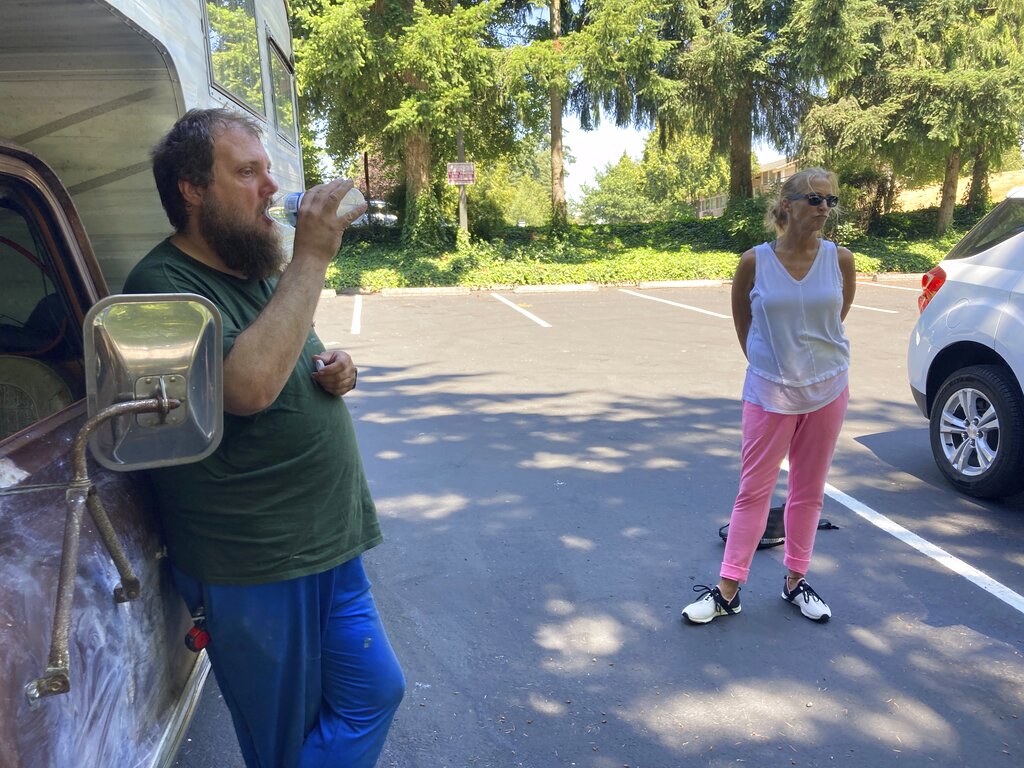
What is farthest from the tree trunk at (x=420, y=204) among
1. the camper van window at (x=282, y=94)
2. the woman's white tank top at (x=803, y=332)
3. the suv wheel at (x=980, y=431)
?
the woman's white tank top at (x=803, y=332)

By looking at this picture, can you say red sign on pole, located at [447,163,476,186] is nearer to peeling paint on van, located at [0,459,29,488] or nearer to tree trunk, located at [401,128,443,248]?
tree trunk, located at [401,128,443,248]

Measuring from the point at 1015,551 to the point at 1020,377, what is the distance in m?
1.03

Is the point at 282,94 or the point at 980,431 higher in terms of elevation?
the point at 282,94

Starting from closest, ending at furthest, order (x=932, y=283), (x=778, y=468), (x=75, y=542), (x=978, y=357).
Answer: (x=75, y=542) < (x=778, y=468) < (x=978, y=357) < (x=932, y=283)

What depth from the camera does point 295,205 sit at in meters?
1.93

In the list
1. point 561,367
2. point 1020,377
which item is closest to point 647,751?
point 1020,377

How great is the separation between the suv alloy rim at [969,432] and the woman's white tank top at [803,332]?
2.07m

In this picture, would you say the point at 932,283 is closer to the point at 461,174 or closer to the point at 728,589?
the point at 728,589

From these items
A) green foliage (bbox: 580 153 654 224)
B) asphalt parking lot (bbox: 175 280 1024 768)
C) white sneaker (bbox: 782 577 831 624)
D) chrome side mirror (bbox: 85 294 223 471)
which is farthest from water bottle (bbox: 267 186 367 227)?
green foliage (bbox: 580 153 654 224)

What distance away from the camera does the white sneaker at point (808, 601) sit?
3416 mm

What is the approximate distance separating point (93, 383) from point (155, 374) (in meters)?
0.09

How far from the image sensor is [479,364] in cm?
931

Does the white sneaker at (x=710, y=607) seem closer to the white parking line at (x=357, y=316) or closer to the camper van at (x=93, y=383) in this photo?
the camper van at (x=93, y=383)

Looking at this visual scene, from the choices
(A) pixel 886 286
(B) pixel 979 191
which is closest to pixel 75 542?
(A) pixel 886 286
